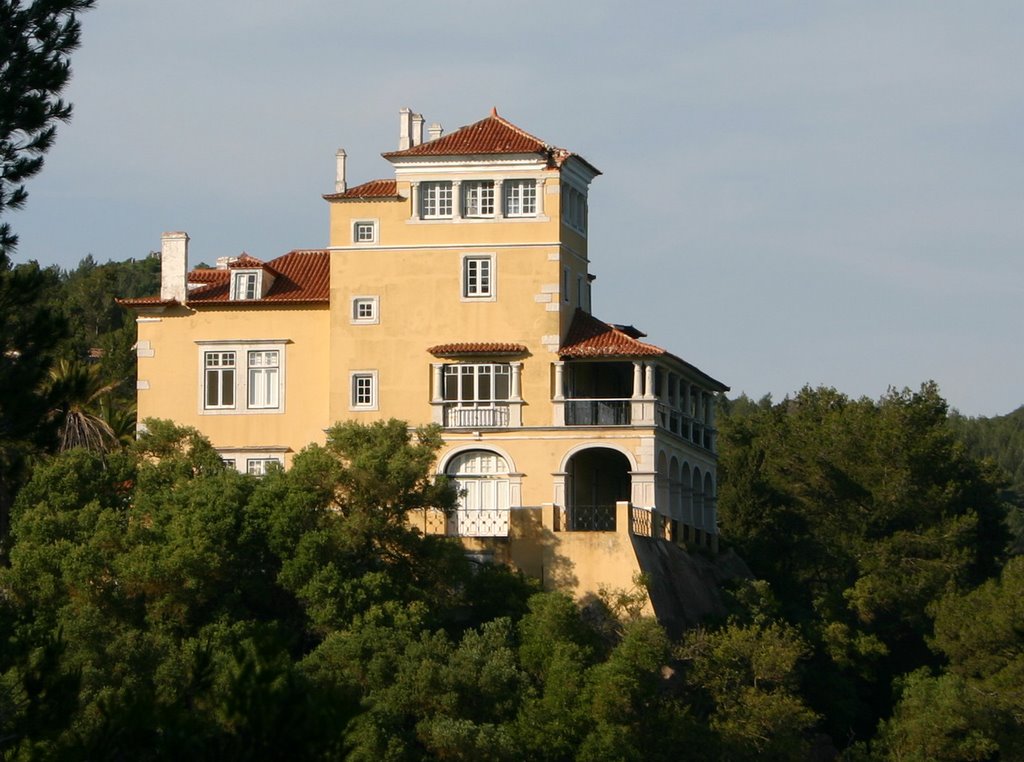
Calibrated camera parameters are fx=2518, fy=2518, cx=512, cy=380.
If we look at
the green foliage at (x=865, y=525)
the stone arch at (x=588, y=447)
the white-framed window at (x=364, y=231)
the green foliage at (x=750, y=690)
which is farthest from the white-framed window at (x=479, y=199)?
the green foliage at (x=865, y=525)

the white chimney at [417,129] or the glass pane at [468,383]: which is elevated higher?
the white chimney at [417,129]

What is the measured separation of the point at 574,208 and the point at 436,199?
13.0 ft

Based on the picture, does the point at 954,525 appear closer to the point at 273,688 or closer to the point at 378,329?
the point at 378,329

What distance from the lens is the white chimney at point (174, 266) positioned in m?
65.1

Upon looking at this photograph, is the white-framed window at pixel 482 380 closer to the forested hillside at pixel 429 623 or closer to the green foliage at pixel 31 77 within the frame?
the forested hillside at pixel 429 623

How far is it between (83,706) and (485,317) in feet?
60.5

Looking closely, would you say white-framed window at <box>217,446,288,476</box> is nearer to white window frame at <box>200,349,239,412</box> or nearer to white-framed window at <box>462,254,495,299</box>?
white window frame at <box>200,349,239,412</box>

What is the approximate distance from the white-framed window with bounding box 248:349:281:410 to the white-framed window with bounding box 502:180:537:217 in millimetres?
6999

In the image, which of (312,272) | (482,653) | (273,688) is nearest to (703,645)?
(482,653)

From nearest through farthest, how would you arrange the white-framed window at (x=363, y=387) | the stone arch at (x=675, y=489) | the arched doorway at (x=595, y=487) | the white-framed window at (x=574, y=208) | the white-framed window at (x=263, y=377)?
the arched doorway at (x=595, y=487) < the white-framed window at (x=363, y=387) < the white-framed window at (x=263, y=377) < the white-framed window at (x=574, y=208) < the stone arch at (x=675, y=489)

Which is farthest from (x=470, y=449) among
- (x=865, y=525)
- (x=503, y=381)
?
(x=865, y=525)

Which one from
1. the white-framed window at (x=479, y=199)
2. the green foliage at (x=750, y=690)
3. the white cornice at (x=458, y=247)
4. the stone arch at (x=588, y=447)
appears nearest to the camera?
the green foliage at (x=750, y=690)

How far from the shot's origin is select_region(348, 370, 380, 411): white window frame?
63.2 metres

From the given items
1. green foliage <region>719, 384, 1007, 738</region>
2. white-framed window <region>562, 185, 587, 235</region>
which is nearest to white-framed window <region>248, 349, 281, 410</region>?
white-framed window <region>562, 185, 587, 235</region>
